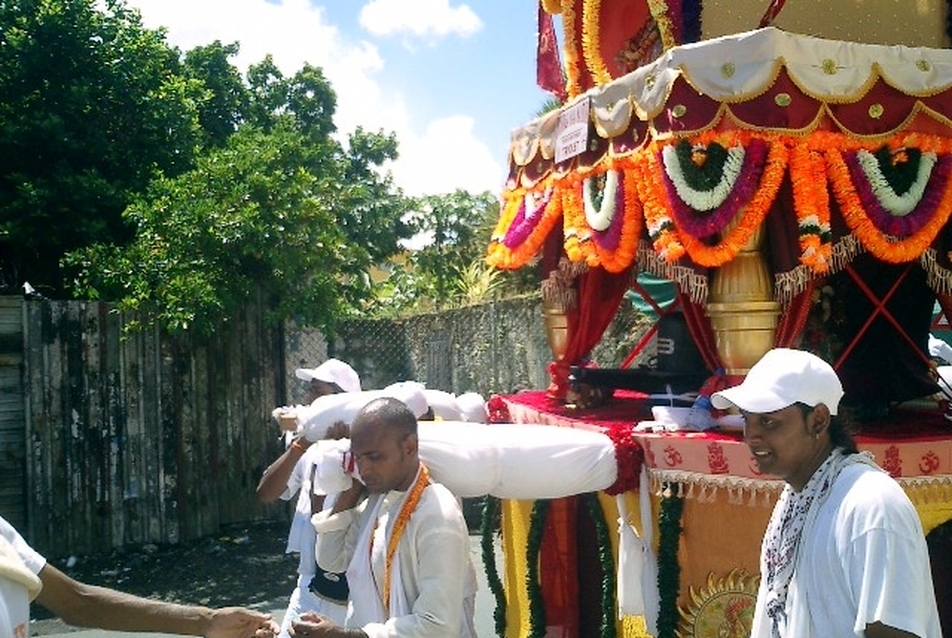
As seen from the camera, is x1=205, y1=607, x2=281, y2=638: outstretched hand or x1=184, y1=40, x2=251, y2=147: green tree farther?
x1=184, y1=40, x2=251, y2=147: green tree

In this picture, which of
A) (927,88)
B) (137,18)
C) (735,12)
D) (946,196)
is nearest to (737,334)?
(946,196)

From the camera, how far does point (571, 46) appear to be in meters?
6.18

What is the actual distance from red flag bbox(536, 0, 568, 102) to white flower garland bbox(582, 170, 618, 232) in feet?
5.37

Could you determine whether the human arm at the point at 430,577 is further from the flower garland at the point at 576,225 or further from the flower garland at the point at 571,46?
the flower garland at the point at 571,46

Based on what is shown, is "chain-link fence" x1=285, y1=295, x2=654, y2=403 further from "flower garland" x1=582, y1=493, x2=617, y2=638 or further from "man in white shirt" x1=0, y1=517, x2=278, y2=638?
"man in white shirt" x1=0, y1=517, x2=278, y2=638

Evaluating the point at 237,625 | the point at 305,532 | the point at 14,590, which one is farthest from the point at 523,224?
the point at 14,590

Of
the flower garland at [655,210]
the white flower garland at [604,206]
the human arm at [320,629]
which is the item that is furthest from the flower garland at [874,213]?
the human arm at [320,629]

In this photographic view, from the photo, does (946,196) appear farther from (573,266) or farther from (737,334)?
(573,266)

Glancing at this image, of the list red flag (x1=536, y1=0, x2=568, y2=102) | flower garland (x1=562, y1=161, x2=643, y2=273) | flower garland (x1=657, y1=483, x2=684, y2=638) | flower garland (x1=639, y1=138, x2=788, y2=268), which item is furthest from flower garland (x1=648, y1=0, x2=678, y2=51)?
flower garland (x1=657, y1=483, x2=684, y2=638)

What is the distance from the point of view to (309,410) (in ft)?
13.1

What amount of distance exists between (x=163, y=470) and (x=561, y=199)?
5.07 metres

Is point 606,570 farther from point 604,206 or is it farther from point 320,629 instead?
point 320,629

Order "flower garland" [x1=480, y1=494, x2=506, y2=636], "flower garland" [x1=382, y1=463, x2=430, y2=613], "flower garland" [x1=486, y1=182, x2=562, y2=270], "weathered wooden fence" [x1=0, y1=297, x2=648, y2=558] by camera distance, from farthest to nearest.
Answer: "weathered wooden fence" [x1=0, y1=297, x2=648, y2=558]
"flower garland" [x1=480, y1=494, x2=506, y2=636]
"flower garland" [x1=486, y1=182, x2=562, y2=270]
"flower garland" [x1=382, y1=463, x2=430, y2=613]

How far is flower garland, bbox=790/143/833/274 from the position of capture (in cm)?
426
